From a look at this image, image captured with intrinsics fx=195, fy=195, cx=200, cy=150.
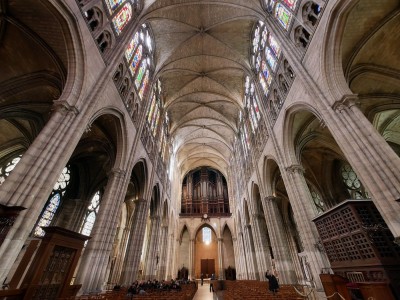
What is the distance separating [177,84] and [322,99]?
15056 millimetres

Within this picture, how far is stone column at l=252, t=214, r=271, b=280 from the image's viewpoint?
48.5ft

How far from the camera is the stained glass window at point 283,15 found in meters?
9.92

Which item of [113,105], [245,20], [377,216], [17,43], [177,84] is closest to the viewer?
[377,216]

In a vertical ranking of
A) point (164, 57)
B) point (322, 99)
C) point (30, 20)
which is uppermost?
point (164, 57)

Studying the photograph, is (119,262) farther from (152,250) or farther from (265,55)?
(265,55)

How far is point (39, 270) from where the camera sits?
5.56 meters

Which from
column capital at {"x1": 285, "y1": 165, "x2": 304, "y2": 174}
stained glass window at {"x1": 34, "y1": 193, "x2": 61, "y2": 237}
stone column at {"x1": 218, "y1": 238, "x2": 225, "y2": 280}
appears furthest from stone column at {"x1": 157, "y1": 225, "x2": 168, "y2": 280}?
column capital at {"x1": 285, "y1": 165, "x2": 304, "y2": 174}

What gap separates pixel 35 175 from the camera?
5078mm

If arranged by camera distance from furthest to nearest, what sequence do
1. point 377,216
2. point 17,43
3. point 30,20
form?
point 17,43 < point 30,20 < point 377,216

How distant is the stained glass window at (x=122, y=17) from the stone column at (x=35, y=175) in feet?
19.9

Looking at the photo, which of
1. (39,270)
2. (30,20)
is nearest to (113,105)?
(30,20)

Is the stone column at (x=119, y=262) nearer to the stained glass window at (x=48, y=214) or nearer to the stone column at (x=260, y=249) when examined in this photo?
the stained glass window at (x=48, y=214)

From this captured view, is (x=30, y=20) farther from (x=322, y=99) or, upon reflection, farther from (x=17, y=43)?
(x=322, y=99)

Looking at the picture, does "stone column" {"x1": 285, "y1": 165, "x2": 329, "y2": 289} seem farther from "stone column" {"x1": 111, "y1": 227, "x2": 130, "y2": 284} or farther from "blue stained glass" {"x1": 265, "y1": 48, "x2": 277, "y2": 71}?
"stone column" {"x1": 111, "y1": 227, "x2": 130, "y2": 284}
